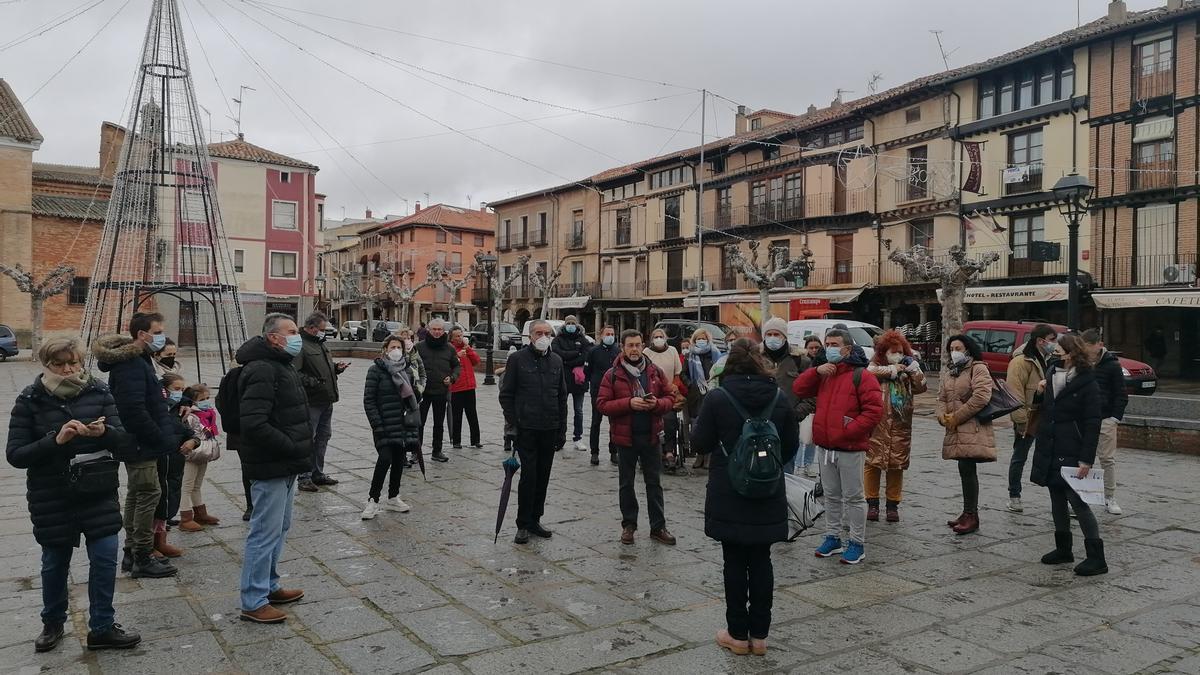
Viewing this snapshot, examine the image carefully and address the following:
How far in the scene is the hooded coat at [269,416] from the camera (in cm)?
438

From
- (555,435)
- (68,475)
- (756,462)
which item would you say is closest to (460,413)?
(555,435)

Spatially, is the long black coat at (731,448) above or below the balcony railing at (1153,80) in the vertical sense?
below

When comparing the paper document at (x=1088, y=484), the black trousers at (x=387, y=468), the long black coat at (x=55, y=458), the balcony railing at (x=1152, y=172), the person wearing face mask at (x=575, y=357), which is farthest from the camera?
the balcony railing at (x=1152, y=172)

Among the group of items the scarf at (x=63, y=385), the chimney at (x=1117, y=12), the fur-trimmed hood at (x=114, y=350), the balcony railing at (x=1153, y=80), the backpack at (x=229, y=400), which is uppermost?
the chimney at (x=1117, y=12)

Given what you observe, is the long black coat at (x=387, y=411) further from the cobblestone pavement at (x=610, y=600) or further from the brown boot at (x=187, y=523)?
the brown boot at (x=187, y=523)

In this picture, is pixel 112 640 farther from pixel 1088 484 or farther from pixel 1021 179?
pixel 1021 179

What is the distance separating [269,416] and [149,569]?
5.44 ft

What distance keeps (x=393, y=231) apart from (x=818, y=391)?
64.8 meters

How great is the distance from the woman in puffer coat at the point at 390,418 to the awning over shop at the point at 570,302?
37.7 m

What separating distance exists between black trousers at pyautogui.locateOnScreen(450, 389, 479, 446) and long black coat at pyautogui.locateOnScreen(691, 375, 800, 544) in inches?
256

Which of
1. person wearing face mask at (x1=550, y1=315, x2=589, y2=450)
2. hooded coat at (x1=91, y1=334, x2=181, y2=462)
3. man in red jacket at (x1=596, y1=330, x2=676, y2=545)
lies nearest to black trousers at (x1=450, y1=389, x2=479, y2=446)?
person wearing face mask at (x1=550, y1=315, x2=589, y2=450)

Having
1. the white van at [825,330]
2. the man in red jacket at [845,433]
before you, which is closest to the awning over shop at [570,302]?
the white van at [825,330]

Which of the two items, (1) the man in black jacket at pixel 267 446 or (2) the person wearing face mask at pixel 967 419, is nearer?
(1) the man in black jacket at pixel 267 446

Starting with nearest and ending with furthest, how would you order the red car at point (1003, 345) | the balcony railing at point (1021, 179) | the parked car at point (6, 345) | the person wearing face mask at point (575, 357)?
the person wearing face mask at point (575, 357) → the red car at point (1003, 345) → the balcony railing at point (1021, 179) → the parked car at point (6, 345)
